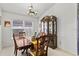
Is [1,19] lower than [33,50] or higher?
higher

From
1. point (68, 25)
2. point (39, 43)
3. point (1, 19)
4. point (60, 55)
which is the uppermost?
point (1, 19)

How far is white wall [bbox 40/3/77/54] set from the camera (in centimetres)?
163

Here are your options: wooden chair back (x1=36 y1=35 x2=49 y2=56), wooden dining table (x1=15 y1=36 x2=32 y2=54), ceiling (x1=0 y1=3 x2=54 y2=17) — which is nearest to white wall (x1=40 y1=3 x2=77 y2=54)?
ceiling (x1=0 y1=3 x2=54 y2=17)

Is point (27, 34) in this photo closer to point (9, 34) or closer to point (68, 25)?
point (9, 34)

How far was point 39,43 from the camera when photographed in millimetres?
1721

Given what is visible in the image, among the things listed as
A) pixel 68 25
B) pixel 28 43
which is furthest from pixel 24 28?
pixel 68 25

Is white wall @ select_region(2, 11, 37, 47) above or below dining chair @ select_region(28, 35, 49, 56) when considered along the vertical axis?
above

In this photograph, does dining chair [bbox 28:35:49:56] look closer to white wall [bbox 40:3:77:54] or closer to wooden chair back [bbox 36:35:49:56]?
wooden chair back [bbox 36:35:49:56]

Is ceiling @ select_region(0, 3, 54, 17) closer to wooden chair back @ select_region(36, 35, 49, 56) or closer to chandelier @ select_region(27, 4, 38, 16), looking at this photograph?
chandelier @ select_region(27, 4, 38, 16)

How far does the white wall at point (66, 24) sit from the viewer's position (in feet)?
5.36

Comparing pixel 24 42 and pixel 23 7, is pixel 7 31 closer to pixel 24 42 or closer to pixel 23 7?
pixel 24 42

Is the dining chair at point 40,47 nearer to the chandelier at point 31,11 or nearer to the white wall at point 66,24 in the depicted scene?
the white wall at point 66,24

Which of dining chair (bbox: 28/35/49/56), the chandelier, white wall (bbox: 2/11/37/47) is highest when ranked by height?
the chandelier

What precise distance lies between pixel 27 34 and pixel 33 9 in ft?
1.32
